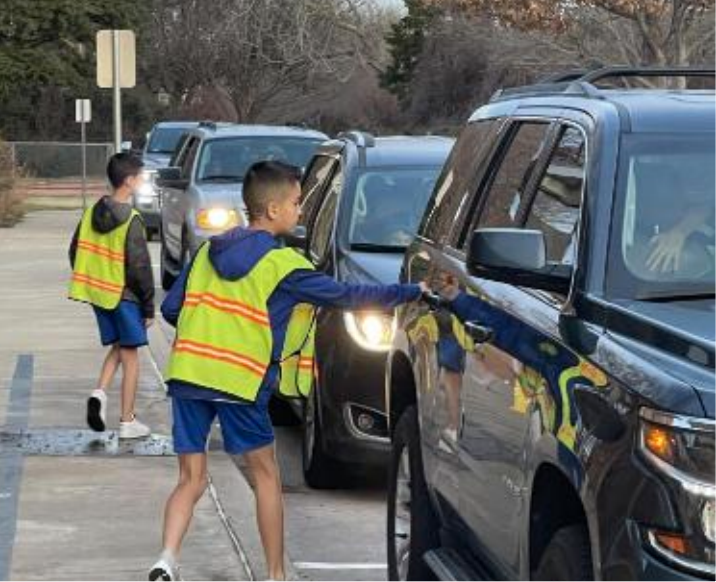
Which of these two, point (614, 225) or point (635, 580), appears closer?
point (635, 580)

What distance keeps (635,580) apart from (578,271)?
1.06 m

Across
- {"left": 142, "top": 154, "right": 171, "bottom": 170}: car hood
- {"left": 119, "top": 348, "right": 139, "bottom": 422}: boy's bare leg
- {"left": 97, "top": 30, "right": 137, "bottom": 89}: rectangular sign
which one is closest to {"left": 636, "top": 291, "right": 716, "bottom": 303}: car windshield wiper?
{"left": 119, "top": 348, "right": 139, "bottom": 422}: boy's bare leg

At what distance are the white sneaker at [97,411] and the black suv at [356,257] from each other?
1.47 m

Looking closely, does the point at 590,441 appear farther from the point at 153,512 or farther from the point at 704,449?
the point at 153,512

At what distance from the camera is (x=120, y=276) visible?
9367 millimetres

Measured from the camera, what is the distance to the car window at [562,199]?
14.8 feet

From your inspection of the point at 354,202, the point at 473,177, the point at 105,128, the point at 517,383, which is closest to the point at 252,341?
the point at 473,177

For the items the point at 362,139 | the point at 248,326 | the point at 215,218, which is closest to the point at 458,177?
the point at 248,326

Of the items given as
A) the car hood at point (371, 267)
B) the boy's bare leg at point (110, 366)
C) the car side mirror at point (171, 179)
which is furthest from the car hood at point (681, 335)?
the car side mirror at point (171, 179)

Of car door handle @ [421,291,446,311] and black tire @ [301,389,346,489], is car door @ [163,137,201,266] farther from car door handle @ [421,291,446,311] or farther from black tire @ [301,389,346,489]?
car door handle @ [421,291,446,311]

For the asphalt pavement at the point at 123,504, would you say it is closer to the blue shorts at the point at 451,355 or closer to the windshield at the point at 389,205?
the windshield at the point at 389,205

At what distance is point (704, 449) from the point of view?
326 centimetres

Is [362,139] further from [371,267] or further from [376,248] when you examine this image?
[371,267]

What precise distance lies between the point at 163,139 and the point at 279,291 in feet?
77.7
